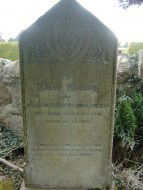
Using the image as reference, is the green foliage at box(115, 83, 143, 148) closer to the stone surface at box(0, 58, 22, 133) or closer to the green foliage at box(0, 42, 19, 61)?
the stone surface at box(0, 58, 22, 133)

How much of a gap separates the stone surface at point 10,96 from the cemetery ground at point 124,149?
42 cm

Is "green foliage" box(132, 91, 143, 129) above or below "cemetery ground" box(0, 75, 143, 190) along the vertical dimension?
above

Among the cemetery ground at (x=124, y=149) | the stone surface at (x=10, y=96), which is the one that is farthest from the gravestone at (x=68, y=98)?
the stone surface at (x=10, y=96)

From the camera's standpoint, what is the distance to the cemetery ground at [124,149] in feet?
14.3

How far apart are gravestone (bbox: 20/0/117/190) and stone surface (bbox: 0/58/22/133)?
7.53 feet

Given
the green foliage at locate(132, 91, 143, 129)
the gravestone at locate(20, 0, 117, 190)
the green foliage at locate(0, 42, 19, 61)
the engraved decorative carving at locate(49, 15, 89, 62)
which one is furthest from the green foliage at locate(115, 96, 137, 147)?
the green foliage at locate(0, 42, 19, 61)

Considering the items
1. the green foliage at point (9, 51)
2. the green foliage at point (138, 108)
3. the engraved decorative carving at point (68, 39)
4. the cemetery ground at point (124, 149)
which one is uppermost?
the engraved decorative carving at point (68, 39)

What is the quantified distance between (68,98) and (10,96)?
2.68m

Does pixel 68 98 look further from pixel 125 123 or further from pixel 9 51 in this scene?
pixel 9 51

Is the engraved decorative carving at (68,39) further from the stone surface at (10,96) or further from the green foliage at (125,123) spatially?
the stone surface at (10,96)

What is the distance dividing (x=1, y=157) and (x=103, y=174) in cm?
186

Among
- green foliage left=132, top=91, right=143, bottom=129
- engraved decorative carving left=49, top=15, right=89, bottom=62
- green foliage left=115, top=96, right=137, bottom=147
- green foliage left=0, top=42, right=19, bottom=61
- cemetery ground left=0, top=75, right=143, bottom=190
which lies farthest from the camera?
green foliage left=0, top=42, right=19, bottom=61

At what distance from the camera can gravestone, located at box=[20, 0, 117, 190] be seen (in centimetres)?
337

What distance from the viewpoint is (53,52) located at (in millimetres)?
3412
